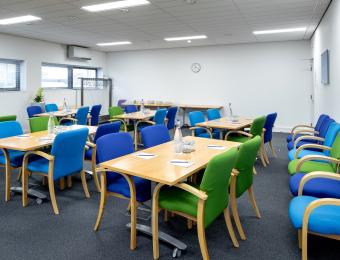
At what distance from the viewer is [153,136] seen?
3178 millimetres

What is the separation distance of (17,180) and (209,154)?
111 inches

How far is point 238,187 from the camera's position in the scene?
244 centimetres

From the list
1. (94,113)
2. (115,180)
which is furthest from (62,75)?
(115,180)

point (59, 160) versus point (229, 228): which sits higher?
point (59, 160)

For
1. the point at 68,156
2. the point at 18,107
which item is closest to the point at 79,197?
the point at 68,156

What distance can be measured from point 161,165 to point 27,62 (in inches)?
279

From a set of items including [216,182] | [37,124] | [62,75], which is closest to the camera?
[216,182]

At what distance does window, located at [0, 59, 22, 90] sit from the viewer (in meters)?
7.47

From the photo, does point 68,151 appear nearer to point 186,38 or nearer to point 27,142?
point 27,142

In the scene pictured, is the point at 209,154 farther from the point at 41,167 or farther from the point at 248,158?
the point at 41,167

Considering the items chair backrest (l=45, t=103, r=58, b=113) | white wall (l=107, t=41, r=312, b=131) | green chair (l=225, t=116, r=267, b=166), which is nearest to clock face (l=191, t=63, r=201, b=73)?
white wall (l=107, t=41, r=312, b=131)

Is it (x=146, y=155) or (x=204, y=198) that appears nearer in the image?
(x=204, y=198)

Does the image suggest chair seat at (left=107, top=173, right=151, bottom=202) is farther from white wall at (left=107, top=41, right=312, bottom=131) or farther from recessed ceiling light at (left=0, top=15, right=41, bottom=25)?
white wall at (left=107, top=41, right=312, bottom=131)

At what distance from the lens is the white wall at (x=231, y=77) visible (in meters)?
7.91
